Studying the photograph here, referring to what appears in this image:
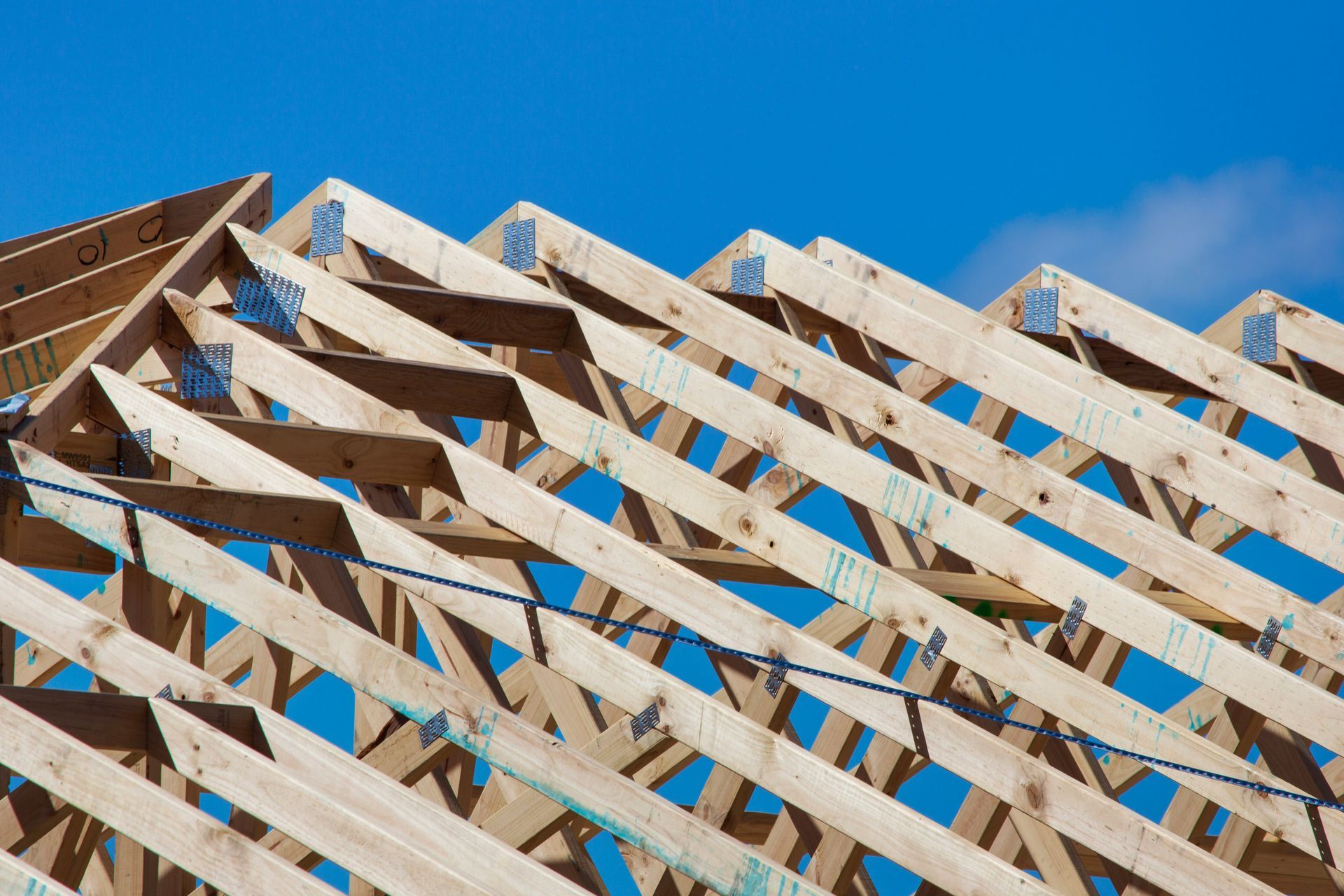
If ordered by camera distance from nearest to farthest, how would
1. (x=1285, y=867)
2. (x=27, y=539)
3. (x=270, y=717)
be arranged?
(x=270, y=717), (x=27, y=539), (x=1285, y=867)

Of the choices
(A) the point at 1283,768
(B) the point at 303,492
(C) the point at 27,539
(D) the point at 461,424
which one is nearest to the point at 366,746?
(B) the point at 303,492

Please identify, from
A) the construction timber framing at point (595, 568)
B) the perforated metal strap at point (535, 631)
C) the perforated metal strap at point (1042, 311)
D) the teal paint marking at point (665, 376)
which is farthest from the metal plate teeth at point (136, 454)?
the perforated metal strap at point (1042, 311)

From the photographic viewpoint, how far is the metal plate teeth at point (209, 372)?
4840mm

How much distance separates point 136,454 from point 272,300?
3.78 feet

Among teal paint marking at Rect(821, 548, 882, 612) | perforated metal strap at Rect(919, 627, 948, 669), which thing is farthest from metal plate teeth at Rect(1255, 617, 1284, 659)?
teal paint marking at Rect(821, 548, 882, 612)

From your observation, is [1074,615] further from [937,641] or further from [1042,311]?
[1042,311]

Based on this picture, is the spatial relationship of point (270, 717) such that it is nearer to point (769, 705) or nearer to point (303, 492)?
point (303, 492)

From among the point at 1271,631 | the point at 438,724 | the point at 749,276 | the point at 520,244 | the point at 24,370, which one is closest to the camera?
the point at 438,724

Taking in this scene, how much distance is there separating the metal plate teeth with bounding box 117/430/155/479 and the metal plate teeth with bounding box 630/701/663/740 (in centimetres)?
161

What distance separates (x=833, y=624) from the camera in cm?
695

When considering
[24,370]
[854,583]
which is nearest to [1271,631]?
[854,583]

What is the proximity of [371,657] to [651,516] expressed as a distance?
2082mm

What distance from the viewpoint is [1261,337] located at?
6.98 m

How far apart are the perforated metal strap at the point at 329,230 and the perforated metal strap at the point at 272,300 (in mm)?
730
